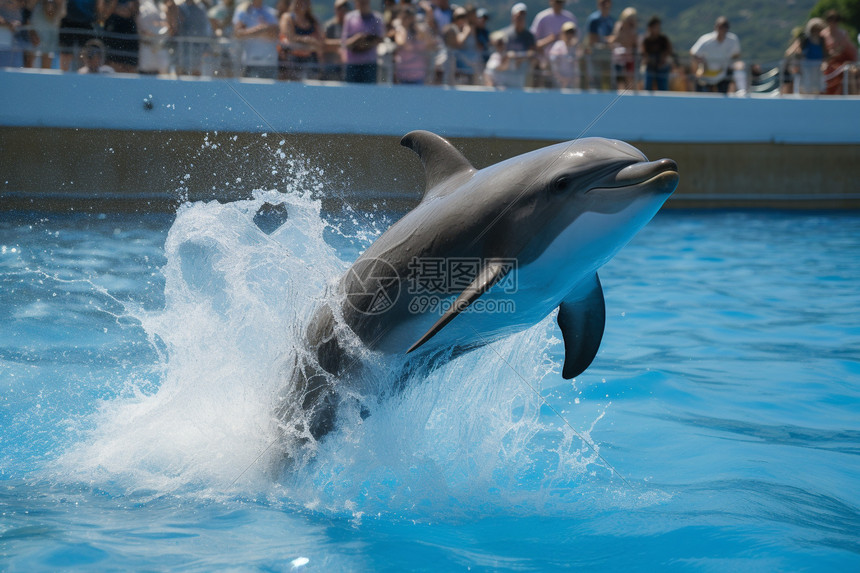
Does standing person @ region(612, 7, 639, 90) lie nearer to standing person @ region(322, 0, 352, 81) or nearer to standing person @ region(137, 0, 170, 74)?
standing person @ region(322, 0, 352, 81)

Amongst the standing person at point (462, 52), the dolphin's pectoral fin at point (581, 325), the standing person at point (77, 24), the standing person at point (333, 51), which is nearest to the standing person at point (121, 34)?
the standing person at point (77, 24)

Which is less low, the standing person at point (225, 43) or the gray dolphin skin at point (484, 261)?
the standing person at point (225, 43)

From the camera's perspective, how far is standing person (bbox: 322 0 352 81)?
1511 cm

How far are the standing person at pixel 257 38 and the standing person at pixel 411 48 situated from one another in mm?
2211

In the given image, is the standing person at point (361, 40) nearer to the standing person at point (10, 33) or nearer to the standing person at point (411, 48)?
the standing person at point (411, 48)

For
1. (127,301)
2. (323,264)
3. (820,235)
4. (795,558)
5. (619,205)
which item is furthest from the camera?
(820,235)

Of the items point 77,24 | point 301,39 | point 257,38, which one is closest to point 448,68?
point 301,39

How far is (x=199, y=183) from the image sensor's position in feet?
47.8

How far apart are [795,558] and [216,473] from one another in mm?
3080

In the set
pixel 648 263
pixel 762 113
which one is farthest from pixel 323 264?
pixel 762 113

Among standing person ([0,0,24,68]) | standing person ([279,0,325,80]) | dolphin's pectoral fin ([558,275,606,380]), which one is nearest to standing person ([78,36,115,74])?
standing person ([0,0,24,68])

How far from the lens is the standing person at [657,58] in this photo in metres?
17.1

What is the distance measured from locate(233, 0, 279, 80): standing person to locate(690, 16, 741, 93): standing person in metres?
8.83

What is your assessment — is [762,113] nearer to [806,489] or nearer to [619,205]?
[806,489]
